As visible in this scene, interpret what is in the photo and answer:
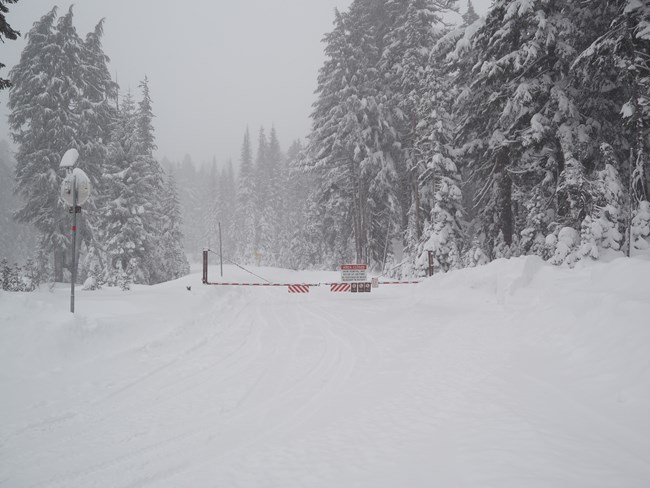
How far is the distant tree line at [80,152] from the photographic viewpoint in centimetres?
2255

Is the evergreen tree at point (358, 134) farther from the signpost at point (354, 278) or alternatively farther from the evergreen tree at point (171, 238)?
the evergreen tree at point (171, 238)

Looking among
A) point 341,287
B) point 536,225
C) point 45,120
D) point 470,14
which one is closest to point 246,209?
point 45,120

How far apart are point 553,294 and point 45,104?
2816 centimetres

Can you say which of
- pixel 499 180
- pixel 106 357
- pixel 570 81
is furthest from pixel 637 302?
pixel 499 180

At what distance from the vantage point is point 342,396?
5.15 m

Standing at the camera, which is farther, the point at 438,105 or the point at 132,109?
the point at 132,109

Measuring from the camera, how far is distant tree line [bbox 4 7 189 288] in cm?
2255

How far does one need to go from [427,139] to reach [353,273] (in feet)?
28.7

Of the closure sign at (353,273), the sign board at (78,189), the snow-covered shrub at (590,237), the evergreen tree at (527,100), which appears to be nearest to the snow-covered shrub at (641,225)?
the snow-covered shrub at (590,237)

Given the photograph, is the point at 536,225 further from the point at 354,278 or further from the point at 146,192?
the point at 146,192

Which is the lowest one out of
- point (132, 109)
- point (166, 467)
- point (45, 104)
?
point (166, 467)

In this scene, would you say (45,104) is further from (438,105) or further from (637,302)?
(637,302)

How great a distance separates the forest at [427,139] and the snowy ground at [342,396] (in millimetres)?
4911

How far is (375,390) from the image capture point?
210 inches
